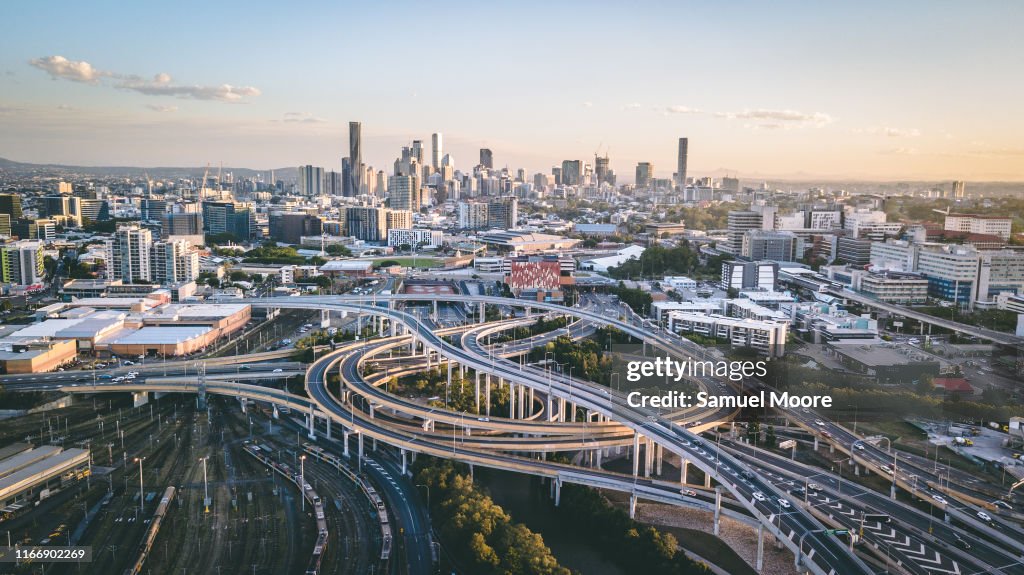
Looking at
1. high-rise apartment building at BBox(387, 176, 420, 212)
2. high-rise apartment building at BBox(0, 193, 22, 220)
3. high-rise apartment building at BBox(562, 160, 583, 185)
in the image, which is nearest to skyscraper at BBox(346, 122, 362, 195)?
high-rise apartment building at BBox(387, 176, 420, 212)

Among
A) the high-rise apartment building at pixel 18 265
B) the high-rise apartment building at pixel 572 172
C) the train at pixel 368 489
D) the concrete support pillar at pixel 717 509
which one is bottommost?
the train at pixel 368 489

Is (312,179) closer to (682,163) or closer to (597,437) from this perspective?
(682,163)

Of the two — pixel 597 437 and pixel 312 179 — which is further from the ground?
pixel 312 179

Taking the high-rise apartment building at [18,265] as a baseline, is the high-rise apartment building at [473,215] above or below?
above

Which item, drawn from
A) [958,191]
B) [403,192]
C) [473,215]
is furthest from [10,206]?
[958,191]

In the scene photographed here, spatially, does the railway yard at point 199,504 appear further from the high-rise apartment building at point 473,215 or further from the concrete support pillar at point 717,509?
the high-rise apartment building at point 473,215

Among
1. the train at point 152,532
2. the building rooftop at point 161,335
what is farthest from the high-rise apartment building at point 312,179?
the train at point 152,532
